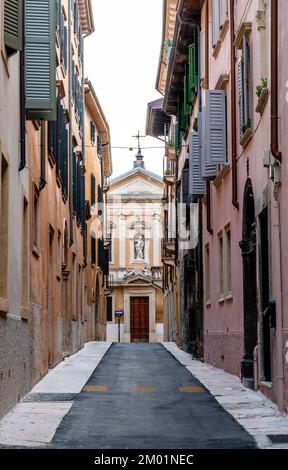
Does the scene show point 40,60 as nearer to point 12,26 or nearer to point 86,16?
point 12,26

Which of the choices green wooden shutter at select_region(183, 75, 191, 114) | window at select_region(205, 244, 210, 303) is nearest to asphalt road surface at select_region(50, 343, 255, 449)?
window at select_region(205, 244, 210, 303)

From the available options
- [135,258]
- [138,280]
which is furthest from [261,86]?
[135,258]

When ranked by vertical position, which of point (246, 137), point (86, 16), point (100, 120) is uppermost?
point (86, 16)

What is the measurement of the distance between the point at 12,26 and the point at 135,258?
55337 millimetres

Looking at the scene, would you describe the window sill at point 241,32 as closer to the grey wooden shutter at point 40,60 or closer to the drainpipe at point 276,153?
the drainpipe at point 276,153

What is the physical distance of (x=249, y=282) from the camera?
641 inches

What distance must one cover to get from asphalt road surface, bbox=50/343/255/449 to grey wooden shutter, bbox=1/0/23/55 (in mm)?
4757

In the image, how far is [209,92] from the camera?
19250 millimetres

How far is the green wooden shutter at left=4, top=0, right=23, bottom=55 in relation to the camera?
1188 centimetres

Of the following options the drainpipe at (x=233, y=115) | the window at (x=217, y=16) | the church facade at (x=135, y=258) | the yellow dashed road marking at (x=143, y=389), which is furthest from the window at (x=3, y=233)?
the church facade at (x=135, y=258)

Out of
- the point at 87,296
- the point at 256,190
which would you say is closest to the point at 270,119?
the point at 256,190

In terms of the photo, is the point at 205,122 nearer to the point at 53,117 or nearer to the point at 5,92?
the point at 53,117

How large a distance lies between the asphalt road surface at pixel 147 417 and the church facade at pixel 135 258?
45.8 meters

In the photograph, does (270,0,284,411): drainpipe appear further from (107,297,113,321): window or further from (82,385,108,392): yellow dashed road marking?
(107,297,113,321): window
